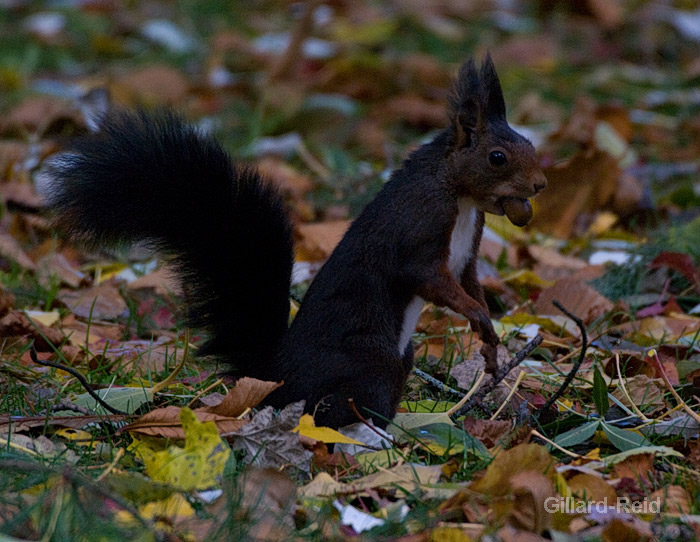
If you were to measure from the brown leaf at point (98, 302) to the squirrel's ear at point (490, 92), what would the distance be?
131cm

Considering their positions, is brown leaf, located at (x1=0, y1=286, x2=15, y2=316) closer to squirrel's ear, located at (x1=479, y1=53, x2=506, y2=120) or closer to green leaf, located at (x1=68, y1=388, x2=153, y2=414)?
green leaf, located at (x1=68, y1=388, x2=153, y2=414)

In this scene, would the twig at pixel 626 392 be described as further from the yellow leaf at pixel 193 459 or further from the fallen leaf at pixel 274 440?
the yellow leaf at pixel 193 459

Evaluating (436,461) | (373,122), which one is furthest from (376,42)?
(436,461)

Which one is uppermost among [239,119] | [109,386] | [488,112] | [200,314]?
[488,112]

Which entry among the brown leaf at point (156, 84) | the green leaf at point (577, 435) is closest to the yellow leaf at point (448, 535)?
the green leaf at point (577, 435)

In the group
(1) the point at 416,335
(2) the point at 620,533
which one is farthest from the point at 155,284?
(2) the point at 620,533

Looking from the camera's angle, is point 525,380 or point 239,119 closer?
point 525,380

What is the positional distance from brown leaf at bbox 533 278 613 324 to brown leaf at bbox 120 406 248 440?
1.16m

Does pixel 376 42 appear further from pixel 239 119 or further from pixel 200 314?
pixel 200 314

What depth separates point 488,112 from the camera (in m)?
2.07

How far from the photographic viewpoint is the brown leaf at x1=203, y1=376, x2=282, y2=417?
79.7 inches

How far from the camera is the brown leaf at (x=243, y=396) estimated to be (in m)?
2.02

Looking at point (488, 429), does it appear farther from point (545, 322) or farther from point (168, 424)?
point (545, 322)

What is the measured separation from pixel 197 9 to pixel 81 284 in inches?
157
